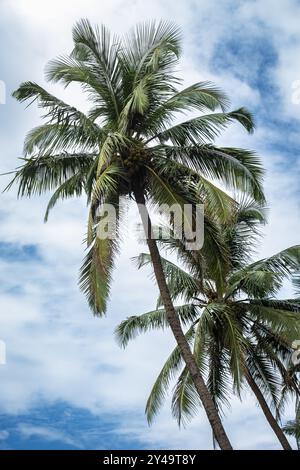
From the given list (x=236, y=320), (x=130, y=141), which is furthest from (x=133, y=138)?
(x=236, y=320)

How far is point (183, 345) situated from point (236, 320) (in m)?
5.22

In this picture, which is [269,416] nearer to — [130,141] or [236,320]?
[236,320]

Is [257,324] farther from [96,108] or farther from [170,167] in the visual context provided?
[96,108]

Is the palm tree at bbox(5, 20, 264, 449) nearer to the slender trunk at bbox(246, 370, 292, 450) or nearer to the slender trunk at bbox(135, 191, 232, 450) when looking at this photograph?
the slender trunk at bbox(135, 191, 232, 450)

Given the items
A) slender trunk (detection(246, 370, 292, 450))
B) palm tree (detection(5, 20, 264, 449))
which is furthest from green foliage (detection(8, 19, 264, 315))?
slender trunk (detection(246, 370, 292, 450))

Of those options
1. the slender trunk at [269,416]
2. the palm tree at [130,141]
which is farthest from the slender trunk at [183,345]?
the slender trunk at [269,416]

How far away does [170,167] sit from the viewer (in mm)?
13164

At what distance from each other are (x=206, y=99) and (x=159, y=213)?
106 inches

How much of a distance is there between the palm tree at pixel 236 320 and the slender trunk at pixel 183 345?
2.47m

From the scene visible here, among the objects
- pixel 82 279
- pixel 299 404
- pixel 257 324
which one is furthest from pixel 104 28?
pixel 299 404

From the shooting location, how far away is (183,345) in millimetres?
11992

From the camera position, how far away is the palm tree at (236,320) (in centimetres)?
1583

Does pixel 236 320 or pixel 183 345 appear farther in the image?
pixel 236 320
